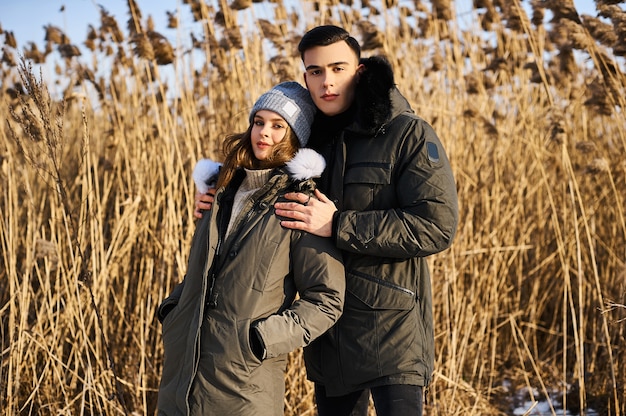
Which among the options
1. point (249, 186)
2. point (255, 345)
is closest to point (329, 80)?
point (249, 186)

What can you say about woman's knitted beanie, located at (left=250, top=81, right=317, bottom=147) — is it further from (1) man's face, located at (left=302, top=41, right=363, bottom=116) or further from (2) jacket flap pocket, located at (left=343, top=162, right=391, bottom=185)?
(2) jacket flap pocket, located at (left=343, top=162, right=391, bottom=185)

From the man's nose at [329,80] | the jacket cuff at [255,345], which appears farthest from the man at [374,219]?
the jacket cuff at [255,345]

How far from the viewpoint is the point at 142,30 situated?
3602 millimetres

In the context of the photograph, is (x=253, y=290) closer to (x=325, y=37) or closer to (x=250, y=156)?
(x=250, y=156)

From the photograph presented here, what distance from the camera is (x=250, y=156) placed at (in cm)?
212

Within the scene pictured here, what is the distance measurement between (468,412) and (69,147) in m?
3.18

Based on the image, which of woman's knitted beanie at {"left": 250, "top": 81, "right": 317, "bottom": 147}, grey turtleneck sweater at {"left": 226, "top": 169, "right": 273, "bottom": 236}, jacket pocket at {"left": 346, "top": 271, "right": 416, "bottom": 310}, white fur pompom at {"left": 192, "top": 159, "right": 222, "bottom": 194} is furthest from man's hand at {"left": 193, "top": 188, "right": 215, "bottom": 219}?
jacket pocket at {"left": 346, "top": 271, "right": 416, "bottom": 310}

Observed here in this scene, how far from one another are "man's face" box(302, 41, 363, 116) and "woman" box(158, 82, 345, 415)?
9 centimetres

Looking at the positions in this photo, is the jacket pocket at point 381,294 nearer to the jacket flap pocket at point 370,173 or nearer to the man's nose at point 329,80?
the jacket flap pocket at point 370,173

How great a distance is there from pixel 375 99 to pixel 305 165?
0.87 feet

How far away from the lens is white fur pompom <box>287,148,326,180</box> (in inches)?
76.5

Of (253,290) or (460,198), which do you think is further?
(460,198)

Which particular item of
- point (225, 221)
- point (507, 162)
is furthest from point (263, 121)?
point (507, 162)

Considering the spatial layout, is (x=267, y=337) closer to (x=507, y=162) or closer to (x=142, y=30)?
(x=142, y=30)
